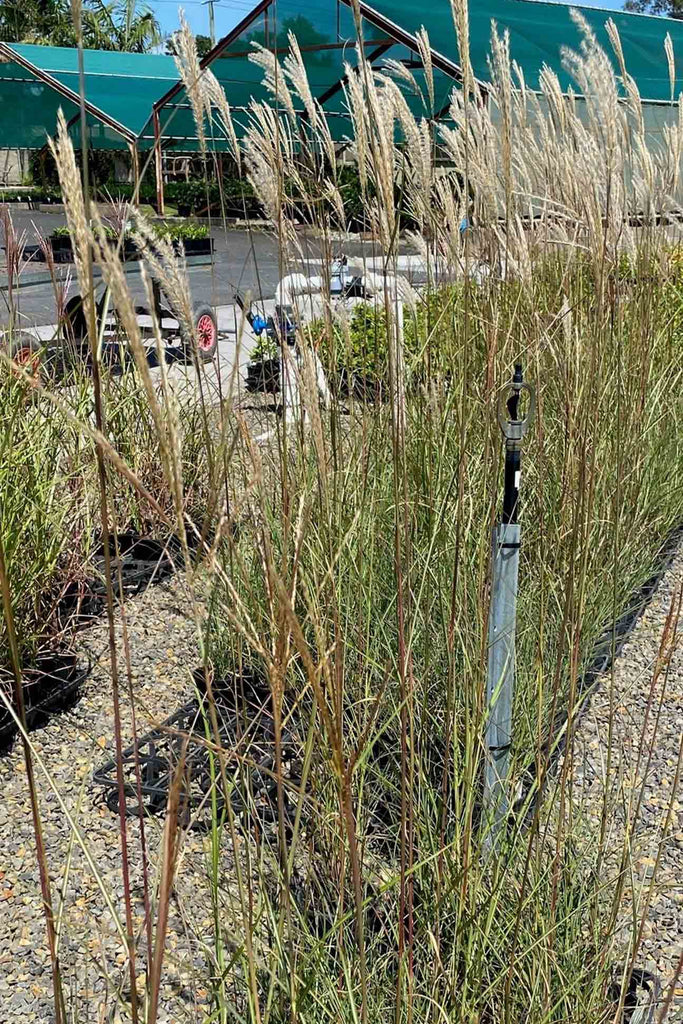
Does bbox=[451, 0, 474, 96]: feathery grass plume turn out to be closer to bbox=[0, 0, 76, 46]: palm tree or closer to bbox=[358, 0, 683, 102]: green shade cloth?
bbox=[358, 0, 683, 102]: green shade cloth

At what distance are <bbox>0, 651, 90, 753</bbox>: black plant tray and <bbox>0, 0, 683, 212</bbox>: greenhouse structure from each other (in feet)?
17.7

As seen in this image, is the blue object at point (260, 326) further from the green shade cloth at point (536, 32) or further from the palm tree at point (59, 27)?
the palm tree at point (59, 27)

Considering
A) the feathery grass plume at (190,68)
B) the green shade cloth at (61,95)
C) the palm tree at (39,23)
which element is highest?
the palm tree at (39,23)

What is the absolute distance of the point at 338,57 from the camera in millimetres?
12812

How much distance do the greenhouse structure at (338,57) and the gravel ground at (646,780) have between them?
17.8 feet

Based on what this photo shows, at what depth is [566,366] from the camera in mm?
1164

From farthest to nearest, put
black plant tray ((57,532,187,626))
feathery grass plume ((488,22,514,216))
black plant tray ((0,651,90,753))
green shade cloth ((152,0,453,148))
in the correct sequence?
green shade cloth ((152,0,453,148))
black plant tray ((57,532,187,626))
black plant tray ((0,651,90,753))
feathery grass plume ((488,22,514,216))

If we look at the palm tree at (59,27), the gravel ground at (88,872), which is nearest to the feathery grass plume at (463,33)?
the gravel ground at (88,872)

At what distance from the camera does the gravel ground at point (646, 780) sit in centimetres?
148

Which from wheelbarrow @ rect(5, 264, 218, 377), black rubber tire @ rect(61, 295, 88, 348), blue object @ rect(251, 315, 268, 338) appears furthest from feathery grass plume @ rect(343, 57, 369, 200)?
blue object @ rect(251, 315, 268, 338)

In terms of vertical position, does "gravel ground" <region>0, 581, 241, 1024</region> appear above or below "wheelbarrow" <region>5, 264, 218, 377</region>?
below

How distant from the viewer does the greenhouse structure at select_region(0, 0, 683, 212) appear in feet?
33.5

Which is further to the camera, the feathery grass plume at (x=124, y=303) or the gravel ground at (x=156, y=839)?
the gravel ground at (x=156, y=839)

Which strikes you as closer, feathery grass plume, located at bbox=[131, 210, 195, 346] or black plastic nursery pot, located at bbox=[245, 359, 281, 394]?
feathery grass plume, located at bbox=[131, 210, 195, 346]
